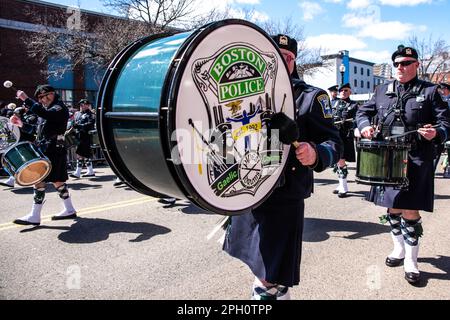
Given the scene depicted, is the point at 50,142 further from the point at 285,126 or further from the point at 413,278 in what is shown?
the point at 413,278

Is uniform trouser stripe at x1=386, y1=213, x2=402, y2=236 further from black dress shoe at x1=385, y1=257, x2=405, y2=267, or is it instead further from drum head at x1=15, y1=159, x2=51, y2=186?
drum head at x1=15, y1=159, x2=51, y2=186

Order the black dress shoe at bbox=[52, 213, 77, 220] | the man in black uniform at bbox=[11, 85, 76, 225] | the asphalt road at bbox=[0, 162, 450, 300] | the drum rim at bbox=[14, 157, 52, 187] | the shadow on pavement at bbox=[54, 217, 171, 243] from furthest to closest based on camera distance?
1. the black dress shoe at bbox=[52, 213, 77, 220]
2. the man in black uniform at bbox=[11, 85, 76, 225]
3. the shadow on pavement at bbox=[54, 217, 171, 243]
4. the drum rim at bbox=[14, 157, 52, 187]
5. the asphalt road at bbox=[0, 162, 450, 300]

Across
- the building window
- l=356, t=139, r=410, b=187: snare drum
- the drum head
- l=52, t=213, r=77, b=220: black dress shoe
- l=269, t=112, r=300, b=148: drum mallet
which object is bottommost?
l=52, t=213, r=77, b=220: black dress shoe

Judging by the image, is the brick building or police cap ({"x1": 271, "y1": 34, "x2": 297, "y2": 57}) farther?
the brick building

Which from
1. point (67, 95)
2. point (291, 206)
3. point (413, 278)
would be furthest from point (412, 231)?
point (67, 95)

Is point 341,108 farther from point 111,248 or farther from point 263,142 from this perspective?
point 263,142

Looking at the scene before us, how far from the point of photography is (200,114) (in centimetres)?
160

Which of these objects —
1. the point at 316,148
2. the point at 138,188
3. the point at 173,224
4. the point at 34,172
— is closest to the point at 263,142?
the point at 316,148

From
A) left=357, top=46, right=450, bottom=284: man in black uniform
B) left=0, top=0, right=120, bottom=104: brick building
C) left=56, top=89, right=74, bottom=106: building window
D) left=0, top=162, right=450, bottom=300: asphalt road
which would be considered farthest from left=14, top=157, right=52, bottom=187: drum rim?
left=56, top=89, right=74, bottom=106: building window

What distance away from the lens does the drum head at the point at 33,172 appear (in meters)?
4.75

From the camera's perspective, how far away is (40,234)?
16.3 ft

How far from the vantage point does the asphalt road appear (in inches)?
130

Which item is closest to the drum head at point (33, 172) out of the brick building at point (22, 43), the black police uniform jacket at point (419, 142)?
the black police uniform jacket at point (419, 142)

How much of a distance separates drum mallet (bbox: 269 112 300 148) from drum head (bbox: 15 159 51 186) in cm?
382
